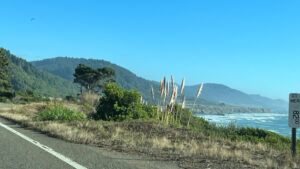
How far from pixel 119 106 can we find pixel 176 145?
25.7ft

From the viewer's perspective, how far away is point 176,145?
8578mm

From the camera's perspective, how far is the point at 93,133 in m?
10.3

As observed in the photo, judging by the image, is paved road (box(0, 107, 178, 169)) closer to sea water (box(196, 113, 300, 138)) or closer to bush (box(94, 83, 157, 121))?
bush (box(94, 83, 157, 121))

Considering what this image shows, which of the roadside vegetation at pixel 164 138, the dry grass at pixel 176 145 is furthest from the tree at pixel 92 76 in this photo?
the dry grass at pixel 176 145

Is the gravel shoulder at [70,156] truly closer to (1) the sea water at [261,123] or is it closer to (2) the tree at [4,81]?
(1) the sea water at [261,123]

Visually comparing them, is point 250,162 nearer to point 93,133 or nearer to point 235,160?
point 235,160

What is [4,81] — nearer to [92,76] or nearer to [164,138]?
[92,76]

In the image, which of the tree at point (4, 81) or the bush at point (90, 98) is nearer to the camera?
the bush at point (90, 98)

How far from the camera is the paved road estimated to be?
6070 millimetres

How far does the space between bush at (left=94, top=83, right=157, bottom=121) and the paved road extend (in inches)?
282

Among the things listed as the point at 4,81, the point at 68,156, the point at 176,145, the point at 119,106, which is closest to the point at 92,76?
the point at 4,81

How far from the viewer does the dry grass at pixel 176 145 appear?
6.79m

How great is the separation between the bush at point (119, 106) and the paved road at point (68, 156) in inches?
282

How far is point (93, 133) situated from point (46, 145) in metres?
2.11
